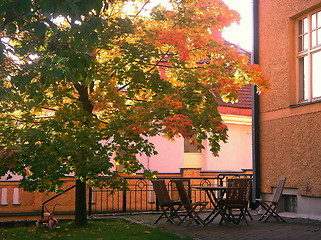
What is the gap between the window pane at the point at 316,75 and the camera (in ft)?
41.9

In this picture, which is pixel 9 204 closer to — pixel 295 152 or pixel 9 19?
pixel 295 152

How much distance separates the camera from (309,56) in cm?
1305

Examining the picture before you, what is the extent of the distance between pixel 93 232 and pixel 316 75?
6173 millimetres

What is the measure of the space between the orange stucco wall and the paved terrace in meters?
1.19

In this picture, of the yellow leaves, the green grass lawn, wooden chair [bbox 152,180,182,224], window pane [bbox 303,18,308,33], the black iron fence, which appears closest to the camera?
the yellow leaves

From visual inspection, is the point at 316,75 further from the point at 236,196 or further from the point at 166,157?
the point at 166,157

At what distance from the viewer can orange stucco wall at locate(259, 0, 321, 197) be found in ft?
41.4

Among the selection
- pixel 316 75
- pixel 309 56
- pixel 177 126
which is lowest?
pixel 177 126

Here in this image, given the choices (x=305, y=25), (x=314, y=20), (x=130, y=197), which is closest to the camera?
(x=314, y=20)

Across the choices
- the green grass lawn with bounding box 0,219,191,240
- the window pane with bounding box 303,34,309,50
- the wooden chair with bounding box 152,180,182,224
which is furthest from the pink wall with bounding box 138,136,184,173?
the window pane with bounding box 303,34,309,50

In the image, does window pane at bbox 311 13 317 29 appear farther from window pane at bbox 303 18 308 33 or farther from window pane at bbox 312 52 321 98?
window pane at bbox 312 52 321 98

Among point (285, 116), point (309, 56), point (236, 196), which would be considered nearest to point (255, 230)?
point (236, 196)

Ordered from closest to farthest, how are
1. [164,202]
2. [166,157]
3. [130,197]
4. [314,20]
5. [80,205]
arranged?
[164,202] < [314,20] < [80,205] < [130,197] < [166,157]

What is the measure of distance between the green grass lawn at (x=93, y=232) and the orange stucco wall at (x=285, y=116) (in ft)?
12.7
